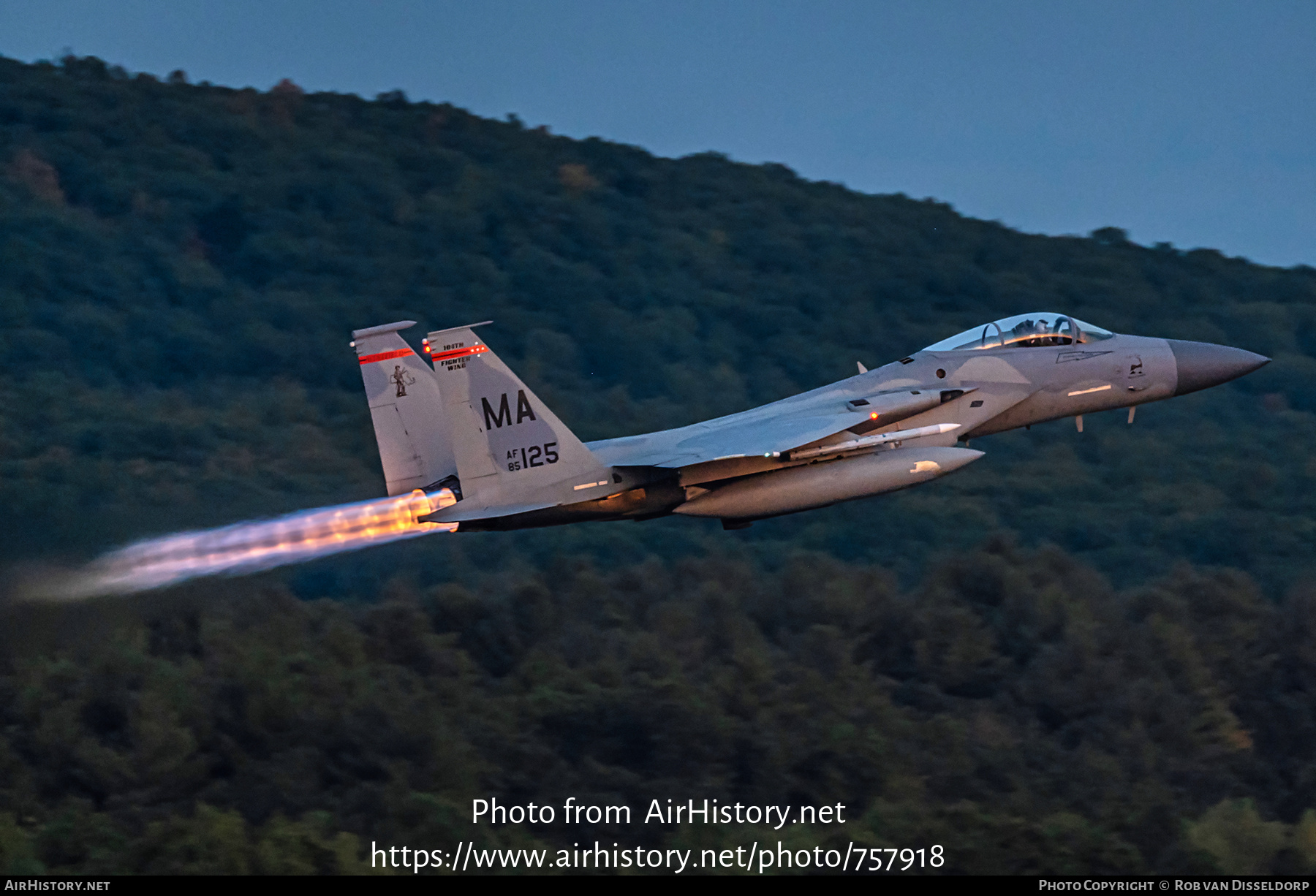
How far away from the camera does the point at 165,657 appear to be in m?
29.2

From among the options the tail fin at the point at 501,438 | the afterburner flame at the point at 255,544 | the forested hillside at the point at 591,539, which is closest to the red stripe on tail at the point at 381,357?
the afterburner flame at the point at 255,544

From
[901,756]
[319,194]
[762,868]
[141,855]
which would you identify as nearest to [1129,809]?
[901,756]

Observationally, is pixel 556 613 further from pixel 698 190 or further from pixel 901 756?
pixel 698 190

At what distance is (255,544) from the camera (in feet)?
73.1

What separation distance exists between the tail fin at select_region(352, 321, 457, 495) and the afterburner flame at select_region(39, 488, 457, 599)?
1.00 feet

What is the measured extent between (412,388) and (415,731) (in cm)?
862

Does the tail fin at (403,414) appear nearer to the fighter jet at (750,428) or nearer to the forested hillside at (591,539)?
the fighter jet at (750,428)

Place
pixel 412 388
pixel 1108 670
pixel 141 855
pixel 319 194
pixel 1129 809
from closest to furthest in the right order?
pixel 412 388 < pixel 141 855 < pixel 1129 809 < pixel 1108 670 < pixel 319 194

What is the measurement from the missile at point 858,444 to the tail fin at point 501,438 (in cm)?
253

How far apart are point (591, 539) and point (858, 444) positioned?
2360cm

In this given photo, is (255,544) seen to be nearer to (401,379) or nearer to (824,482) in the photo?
(401,379)

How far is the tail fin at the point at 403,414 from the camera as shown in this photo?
2017cm

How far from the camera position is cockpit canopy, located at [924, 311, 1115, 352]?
2120 centimetres

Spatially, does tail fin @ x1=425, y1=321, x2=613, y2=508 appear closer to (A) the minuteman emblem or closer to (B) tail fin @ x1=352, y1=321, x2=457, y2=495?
(B) tail fin @ x1=352, y1=321, x2=457, y2=495
